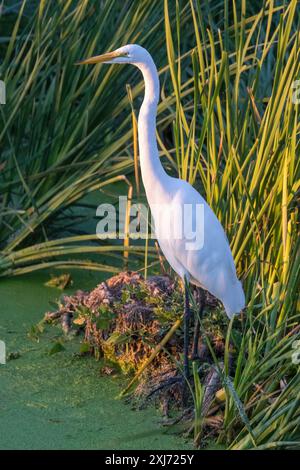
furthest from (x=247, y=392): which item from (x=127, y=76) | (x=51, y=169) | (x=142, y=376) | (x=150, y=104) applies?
(x=127, y=76)

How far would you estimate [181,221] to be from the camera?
254 centimetres

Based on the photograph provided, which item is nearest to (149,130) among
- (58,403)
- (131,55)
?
(131,55)

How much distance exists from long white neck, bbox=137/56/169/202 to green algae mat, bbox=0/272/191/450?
1.68 ft

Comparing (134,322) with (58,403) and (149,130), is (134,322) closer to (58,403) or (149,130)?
(58,403)

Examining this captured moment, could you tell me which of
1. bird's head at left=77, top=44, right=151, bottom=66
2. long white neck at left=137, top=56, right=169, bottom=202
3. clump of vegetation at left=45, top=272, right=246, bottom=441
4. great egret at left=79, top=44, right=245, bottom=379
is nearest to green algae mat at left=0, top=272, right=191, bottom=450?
clump of vegetation at left=45, top=272, right=246, bottom=441

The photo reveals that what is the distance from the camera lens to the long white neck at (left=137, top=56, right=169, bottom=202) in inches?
97.1

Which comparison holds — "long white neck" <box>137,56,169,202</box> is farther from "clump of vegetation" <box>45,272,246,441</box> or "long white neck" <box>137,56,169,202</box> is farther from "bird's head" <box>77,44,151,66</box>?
"clump of vegetation" <box>45,272,246,441</box>

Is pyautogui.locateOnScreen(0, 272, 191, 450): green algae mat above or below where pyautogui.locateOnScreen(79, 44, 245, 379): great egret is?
below

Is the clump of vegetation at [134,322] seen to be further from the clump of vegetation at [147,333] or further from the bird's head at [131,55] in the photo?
the bird's head at [131,55]

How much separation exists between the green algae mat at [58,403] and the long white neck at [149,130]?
1.68 feet

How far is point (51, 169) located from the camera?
3.23 metres
